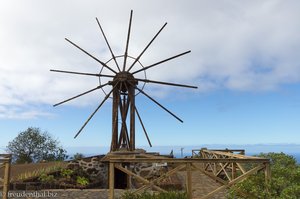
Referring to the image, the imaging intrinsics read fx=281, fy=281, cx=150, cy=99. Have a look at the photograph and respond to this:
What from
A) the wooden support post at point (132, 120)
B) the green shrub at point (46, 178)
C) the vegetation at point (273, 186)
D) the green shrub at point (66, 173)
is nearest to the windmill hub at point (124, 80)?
the wooden support post at point (132, 120)

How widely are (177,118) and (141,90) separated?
7.95 feet

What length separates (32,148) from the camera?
26.5m

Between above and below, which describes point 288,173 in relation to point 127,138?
below

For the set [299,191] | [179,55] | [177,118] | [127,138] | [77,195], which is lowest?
[77,195]

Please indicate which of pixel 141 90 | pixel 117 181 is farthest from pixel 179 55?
pixel 117 181

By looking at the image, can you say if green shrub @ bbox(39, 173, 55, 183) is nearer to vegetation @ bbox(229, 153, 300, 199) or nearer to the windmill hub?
the windmill hub

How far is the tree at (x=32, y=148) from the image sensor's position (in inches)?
1024

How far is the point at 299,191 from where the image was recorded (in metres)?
5.86

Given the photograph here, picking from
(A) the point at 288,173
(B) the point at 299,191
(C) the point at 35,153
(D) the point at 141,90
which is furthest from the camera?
(C) the point at 35,153

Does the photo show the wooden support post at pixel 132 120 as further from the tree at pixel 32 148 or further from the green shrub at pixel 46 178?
the tree at pixel 32 148

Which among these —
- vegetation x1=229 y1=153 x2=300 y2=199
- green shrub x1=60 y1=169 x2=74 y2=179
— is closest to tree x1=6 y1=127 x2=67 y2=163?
green shrub x1=60 y1=169 x2=74 y2=179

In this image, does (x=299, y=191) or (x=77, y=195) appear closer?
(x=299, y=191)

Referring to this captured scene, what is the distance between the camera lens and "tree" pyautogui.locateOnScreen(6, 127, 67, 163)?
26016 millimetres

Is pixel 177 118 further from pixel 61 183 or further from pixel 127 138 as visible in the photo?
pixel 61 183
